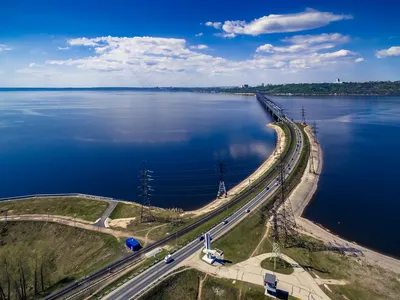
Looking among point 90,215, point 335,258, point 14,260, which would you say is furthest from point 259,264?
point 14,260

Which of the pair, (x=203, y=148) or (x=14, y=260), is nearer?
(x=14, y=260)

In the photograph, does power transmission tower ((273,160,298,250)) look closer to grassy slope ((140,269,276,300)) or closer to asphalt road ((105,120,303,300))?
asphalt road ((105,120,303,300))

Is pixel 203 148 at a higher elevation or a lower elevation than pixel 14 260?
higher

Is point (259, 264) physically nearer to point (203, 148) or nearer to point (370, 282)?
point (370, 282)

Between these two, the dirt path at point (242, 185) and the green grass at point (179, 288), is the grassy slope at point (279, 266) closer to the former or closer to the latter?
the green grass at point (179, 288)

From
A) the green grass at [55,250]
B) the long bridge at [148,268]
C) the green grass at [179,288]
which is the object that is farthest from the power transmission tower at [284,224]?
the green grass at [55,250]

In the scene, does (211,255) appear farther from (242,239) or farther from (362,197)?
(362,197)
